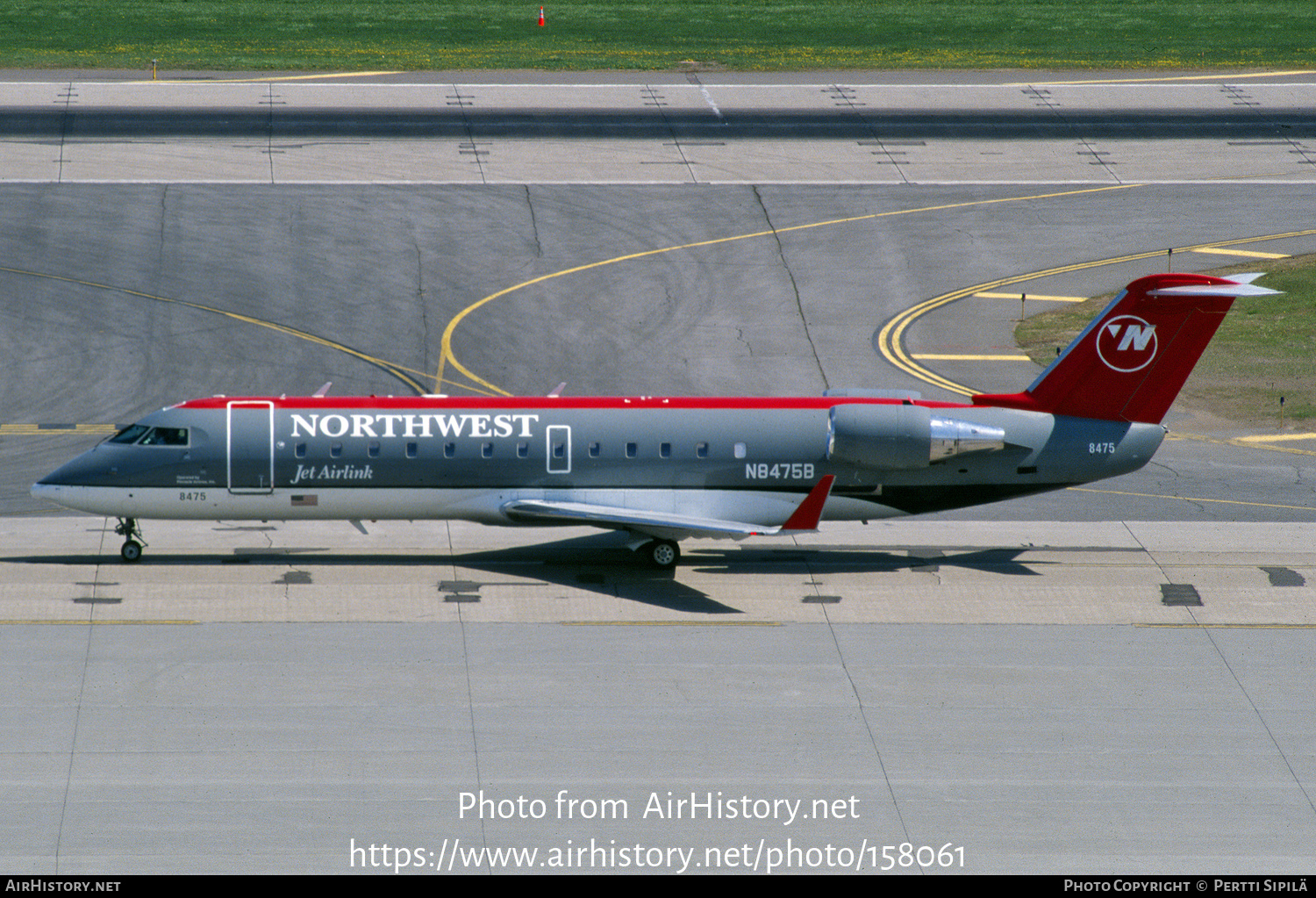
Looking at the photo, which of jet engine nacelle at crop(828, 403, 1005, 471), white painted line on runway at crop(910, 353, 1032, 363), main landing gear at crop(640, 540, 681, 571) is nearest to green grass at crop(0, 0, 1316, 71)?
white painted line on runway at crop(910, 353, 1032, 363)

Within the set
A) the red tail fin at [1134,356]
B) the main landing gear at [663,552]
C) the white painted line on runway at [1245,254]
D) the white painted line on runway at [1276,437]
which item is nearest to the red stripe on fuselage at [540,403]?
the red tail fin at [1134,356]

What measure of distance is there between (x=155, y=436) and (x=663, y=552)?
11.6 metres

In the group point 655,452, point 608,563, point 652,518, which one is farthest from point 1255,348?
point 652,518

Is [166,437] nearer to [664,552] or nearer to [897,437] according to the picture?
[664,552]

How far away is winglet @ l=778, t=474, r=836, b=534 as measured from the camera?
33.6 meters

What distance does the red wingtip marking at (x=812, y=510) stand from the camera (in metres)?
33.6

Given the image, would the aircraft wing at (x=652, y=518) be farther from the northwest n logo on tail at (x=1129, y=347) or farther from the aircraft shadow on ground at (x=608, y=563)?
the northwest n logo on tail at (x=1129, y=347)

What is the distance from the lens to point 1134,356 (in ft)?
119

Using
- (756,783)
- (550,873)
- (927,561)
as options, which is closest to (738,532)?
(927,561)

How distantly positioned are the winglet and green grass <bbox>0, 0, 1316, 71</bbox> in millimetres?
49481

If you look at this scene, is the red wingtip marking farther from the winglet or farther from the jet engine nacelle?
the jet engine nacelle

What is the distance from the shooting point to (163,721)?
2834 cm

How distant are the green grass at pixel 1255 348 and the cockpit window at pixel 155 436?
1084 inches

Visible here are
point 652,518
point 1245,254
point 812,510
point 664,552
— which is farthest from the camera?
Answer: point 1245,254
